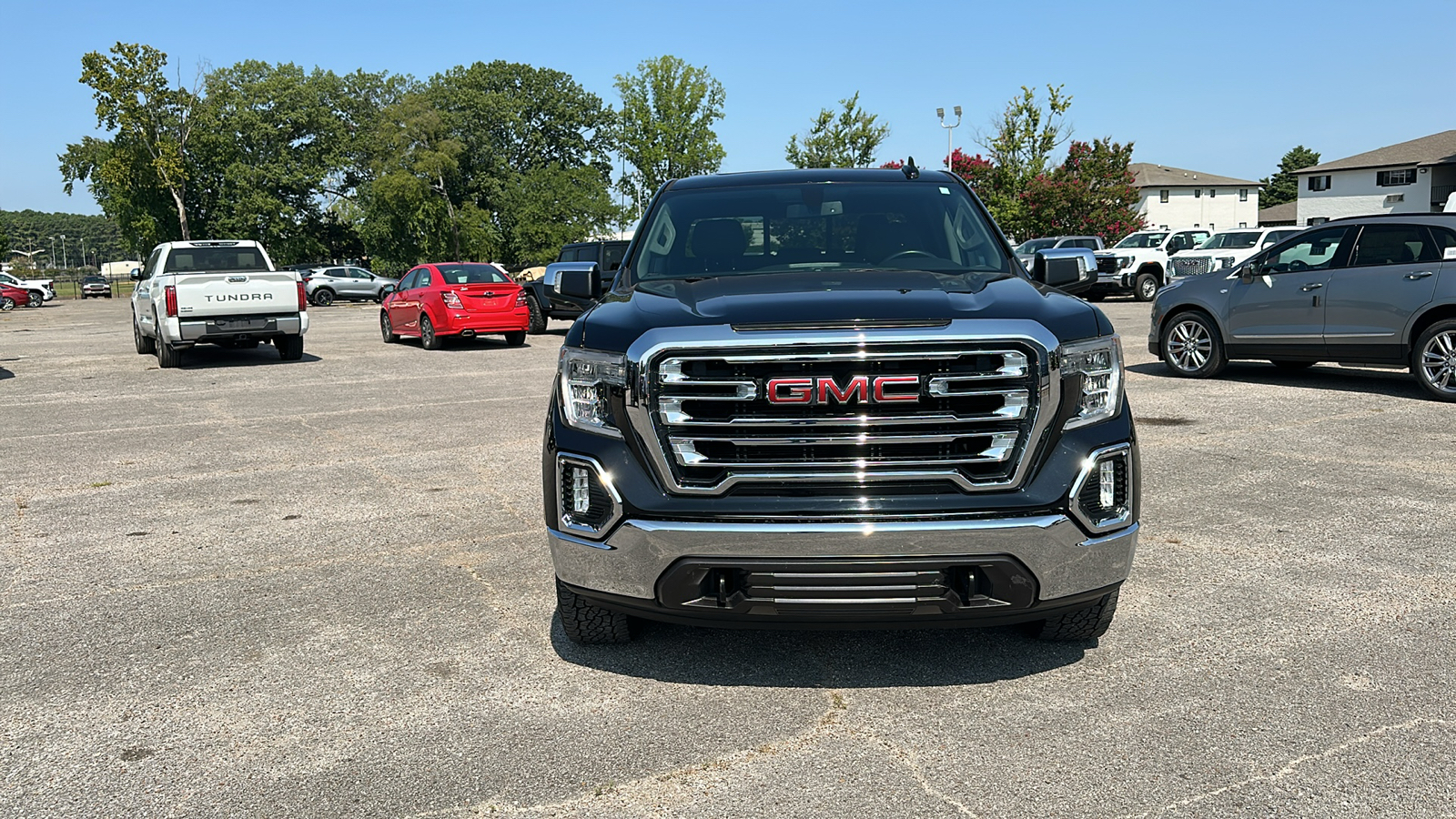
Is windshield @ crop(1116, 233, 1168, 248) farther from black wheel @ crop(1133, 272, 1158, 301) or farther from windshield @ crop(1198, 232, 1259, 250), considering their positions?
windshield @ crop(1198, 232, 1259, 250)

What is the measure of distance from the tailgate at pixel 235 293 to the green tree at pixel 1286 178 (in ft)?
401

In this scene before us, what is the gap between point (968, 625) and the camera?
362 cm

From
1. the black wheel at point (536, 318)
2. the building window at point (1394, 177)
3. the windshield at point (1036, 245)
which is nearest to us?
the black wheel at point (536, 318)

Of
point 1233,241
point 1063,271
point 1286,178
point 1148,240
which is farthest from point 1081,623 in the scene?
point 1286,178

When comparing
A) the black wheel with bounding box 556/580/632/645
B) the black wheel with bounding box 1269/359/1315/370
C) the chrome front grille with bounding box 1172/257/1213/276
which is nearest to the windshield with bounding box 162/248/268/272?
the black wheel with bounding box 1269/359/1315/370

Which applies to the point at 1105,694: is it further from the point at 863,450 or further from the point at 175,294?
the point at 175,294

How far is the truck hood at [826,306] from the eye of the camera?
3.65 meters

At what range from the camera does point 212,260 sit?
1652 centimetres

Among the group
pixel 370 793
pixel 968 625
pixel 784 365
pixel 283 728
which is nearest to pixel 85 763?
pixel 283 728

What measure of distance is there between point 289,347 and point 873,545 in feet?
52.5

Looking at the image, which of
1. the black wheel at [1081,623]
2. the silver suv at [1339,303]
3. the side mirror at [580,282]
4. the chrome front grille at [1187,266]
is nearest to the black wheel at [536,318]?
the silver suv at [1339,303]

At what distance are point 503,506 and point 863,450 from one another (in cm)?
371

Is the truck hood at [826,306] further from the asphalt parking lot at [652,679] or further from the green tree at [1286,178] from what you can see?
the green tree at [1286,178]

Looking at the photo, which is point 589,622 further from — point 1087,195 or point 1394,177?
point 1394,177
